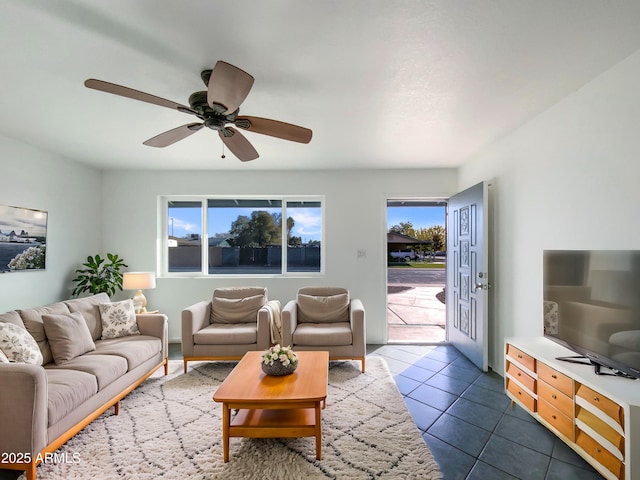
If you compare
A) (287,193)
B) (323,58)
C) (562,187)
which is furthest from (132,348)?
(562,187)

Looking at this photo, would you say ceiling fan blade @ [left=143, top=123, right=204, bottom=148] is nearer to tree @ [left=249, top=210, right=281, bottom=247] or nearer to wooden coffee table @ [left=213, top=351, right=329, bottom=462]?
wooden coffee table @ [left=213, top=351, right=329, bottom=462]

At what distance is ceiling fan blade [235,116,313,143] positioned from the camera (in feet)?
6.41

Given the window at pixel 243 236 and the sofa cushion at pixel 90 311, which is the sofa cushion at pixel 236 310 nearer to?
the window at pixel 243 236

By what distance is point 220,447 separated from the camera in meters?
2.02

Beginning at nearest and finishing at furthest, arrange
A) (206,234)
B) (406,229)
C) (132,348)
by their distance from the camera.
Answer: (132,348) → (206,234) → (406,229)

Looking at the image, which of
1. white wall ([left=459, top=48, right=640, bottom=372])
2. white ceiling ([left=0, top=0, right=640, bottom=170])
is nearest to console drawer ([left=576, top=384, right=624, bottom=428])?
white wall ([left=459, top=48, right=640, bottom=372])

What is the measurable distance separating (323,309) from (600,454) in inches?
100

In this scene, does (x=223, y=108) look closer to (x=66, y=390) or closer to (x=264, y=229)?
(x=66, y=390)

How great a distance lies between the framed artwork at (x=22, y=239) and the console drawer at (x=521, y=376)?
483 cm

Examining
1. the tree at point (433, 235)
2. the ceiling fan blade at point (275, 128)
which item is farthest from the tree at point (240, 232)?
the tree at point (433, 235)

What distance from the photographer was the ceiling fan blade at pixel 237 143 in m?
2.10

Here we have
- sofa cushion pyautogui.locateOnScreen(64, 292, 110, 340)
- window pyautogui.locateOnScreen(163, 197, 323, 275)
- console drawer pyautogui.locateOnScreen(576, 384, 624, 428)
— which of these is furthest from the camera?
window pyautogui.locateOnScreen(163, 197, 323, 275)

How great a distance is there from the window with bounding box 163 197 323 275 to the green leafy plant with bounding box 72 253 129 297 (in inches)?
24.9

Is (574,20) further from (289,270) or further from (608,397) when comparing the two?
(289,270)
